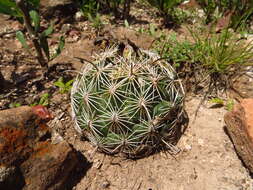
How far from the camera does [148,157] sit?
1981 mm

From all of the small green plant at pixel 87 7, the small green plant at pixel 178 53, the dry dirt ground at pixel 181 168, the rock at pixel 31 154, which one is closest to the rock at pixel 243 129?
the dry dirt ground at pixel 181 168

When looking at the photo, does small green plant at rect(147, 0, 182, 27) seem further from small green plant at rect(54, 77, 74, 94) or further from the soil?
small green plant at rect(54, 77, 74, 94)

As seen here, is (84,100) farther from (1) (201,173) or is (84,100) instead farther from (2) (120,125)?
Result: (1) (201,173)

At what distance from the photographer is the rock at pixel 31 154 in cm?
157

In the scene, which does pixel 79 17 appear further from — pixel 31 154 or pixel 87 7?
pixel 31 154

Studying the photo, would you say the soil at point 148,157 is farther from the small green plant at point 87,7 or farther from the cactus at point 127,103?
the small green plant at point 87,7

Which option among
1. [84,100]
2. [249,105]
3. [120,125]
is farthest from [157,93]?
[249,105]

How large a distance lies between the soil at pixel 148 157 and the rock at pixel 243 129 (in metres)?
0.10

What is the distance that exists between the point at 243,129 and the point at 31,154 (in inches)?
55.4

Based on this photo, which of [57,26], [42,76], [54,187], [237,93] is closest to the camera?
[54,187]

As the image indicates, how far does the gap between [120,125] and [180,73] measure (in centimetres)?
100

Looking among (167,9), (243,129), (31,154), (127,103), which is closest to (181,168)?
(243,129)

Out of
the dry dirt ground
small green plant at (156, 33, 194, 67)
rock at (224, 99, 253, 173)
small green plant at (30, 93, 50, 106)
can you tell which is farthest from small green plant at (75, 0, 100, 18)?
rock at (224, 99, 253, 173)

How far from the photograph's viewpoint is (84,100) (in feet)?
5.83
